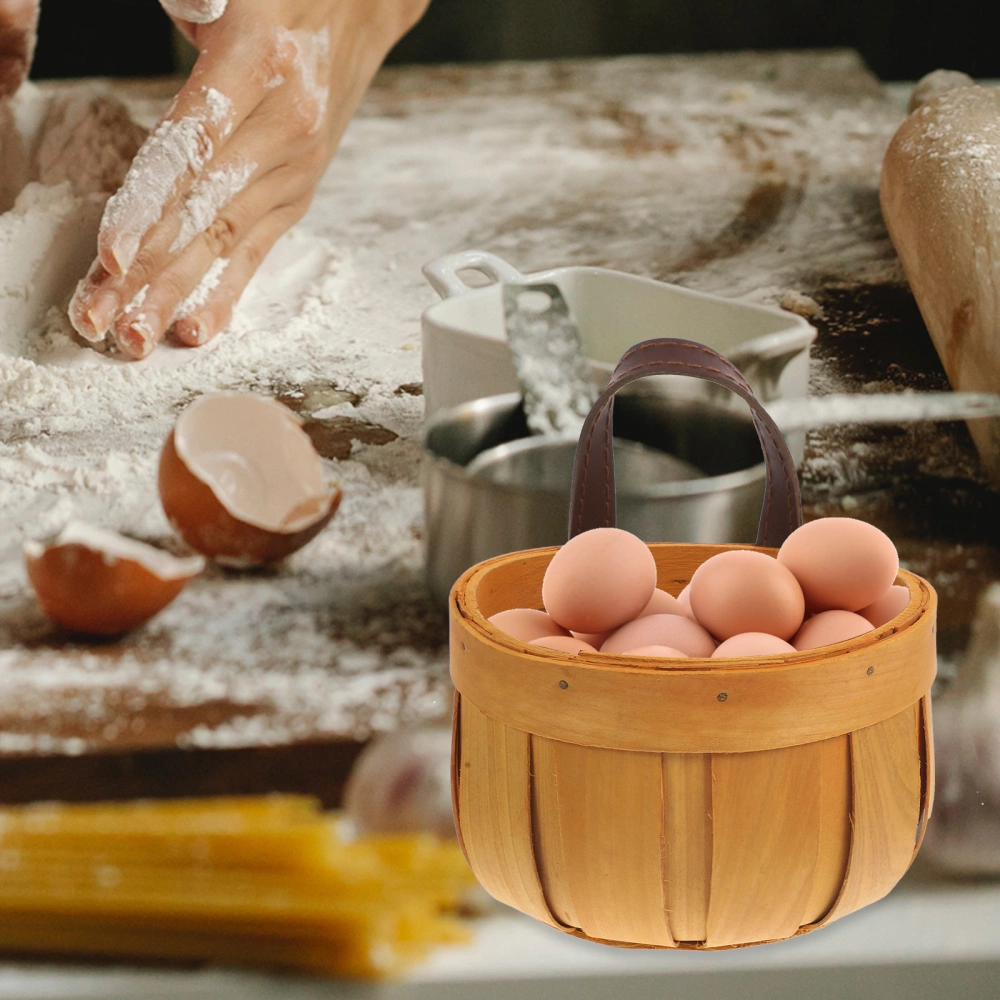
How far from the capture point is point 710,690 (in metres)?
0.31

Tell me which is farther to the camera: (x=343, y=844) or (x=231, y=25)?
(x=231, y=25)

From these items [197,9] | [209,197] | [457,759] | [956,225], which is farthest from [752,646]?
[197,9]

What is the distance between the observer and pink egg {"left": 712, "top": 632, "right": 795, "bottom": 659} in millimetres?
330

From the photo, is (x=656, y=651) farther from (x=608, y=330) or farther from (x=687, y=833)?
(x=608, y=330)

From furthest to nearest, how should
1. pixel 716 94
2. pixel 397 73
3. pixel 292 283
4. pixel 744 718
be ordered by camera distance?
pixel 397 73 < pixel 716 94 < pixel 292 283 < pixel 744 718

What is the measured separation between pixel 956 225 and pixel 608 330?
23cm

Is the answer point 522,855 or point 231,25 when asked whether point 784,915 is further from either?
point 231,25

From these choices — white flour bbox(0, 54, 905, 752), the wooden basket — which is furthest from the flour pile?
the wooden basket

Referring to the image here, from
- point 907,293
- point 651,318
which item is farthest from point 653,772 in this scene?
point 907,293

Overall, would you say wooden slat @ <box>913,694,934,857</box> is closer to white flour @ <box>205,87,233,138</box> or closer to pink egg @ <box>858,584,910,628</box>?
pink egg @ <box>858,584,910,628</box>

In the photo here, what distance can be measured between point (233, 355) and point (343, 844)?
0.28 m

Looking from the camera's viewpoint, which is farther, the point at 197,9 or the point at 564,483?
the point at 197,9

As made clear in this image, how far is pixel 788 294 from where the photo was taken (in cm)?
63

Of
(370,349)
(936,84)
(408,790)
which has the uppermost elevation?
(936,84)
